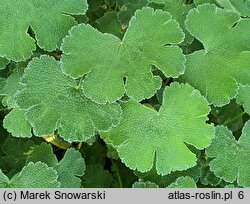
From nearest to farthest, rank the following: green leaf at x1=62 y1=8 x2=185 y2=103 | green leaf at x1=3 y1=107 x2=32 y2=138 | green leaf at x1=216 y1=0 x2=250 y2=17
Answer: green leaf at x1=62 y1=8 x2=185 y2=103 < green leaf at x1=3 y1=107 x2=32 y2=138 < green leaf at x1=216 y1=0 x2=250 y2=17

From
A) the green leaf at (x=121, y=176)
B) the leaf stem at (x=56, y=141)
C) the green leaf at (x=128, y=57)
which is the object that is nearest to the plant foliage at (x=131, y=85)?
the green leaf at (x=128, y=57)

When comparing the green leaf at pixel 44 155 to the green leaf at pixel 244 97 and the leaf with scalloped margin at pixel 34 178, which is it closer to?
the leaf with scalloped margin at pixel 34 178

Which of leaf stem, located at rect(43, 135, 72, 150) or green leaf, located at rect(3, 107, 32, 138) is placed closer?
green leaf, located at rect(3, 107, 32, 138)

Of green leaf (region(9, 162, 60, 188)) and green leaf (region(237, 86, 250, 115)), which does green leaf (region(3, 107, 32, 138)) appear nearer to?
green leaf (region(9, 162, 60, 188))

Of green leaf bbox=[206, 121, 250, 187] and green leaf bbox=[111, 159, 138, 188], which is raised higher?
green leaf bbox=[206, 121, 250, 187]

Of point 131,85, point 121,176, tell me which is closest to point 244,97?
point 131,85

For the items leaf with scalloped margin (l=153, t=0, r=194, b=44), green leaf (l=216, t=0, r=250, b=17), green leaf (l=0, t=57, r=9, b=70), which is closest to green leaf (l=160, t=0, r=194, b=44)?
leaf with scalloped margin (l=153, t=0, r=194, b=44)

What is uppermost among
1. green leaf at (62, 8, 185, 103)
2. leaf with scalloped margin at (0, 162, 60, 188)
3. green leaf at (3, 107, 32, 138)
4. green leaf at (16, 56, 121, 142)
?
green leaf at (62, 8, 185, 103)
